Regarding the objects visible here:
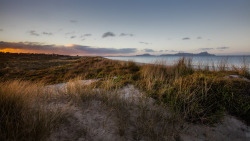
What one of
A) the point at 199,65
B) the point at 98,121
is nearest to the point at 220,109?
the point at 98,121

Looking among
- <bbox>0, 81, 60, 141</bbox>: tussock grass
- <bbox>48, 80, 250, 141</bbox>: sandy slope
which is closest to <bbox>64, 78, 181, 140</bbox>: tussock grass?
<bbox>48, 80, 250, 141</bbox>: sandy slope

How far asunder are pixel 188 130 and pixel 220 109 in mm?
1255

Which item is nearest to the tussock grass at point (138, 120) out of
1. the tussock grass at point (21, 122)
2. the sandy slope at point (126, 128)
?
the sandy slope at point (126, 128)

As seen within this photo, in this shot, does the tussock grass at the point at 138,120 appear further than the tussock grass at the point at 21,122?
Yes

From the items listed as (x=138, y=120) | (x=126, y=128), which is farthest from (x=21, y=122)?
(x=138, y=120)

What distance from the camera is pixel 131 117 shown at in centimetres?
257

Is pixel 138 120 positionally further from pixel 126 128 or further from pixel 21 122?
pixel 21 122

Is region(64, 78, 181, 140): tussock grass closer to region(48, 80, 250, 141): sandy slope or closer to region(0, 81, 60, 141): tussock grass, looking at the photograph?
region(48, 80, 250, 141): sandy slope

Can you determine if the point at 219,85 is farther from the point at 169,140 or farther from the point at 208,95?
the point at 169,140

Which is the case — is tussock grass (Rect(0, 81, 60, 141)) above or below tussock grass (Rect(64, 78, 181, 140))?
above

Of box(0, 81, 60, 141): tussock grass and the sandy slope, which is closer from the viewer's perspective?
box(0, 81, 60, 141): tussock grass

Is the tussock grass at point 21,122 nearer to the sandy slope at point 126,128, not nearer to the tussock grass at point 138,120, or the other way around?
the sandy slope at point 126,128

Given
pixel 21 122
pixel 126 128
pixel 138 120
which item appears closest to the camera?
pixel 21 122

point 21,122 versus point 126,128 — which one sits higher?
point 21,122
